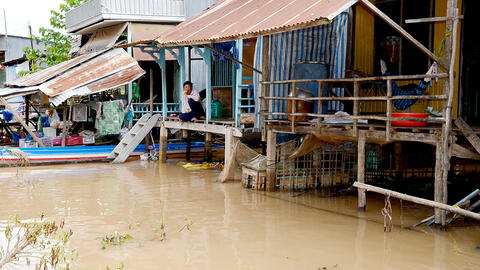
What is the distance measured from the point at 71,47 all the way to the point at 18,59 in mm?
6953

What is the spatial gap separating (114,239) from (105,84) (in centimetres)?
866

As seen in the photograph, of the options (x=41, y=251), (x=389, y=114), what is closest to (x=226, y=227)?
(x=41, y=251)

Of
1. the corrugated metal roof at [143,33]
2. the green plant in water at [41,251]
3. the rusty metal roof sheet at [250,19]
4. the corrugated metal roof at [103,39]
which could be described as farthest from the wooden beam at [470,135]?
the corrugated metal roof at [103,39]

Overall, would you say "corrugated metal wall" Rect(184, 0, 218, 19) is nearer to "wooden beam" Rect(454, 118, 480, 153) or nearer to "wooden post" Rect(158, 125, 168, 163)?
"wooden post" Rect(158, 125, 168, 163)

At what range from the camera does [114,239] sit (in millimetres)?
7082

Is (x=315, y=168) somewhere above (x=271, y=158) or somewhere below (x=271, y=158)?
below

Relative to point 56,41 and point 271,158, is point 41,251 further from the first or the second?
point 56,41

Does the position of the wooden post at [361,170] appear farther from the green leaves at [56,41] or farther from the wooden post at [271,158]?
the green leaves at [56,41]

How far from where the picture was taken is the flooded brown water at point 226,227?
6.33m

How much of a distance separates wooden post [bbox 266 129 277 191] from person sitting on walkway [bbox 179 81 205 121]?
3.63 metres

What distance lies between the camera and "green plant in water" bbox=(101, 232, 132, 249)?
689cm

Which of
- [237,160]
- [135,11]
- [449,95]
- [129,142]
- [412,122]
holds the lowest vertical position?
[237,160]

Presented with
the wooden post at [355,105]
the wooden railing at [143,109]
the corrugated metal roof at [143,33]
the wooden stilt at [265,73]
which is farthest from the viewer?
the corrugated metal roof at [143,33]

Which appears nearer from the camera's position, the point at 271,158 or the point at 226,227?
the point at 226,227
